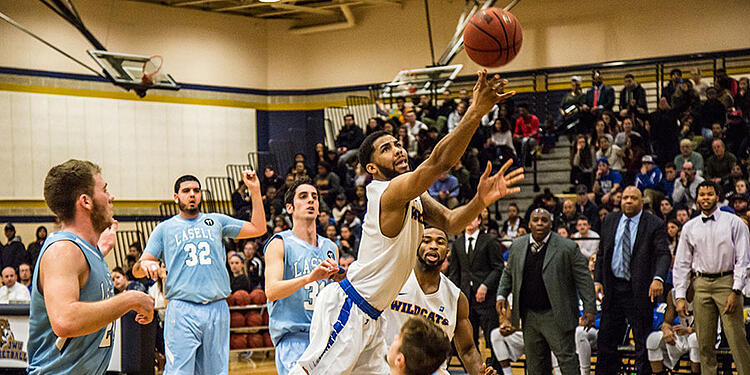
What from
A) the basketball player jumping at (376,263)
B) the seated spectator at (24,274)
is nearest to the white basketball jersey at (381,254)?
the basketball player jumping at (376,263)

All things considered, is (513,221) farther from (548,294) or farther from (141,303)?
(141,303)

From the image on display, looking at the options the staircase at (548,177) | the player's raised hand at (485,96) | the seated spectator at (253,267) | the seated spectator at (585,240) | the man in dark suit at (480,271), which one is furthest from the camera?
the staircase at (548,177)

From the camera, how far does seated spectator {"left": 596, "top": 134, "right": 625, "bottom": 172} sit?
1451 centimetres

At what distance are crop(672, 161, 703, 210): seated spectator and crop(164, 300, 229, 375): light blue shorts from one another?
850 cm

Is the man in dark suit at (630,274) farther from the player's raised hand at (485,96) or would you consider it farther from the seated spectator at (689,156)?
the player's raised hand at (485,96)

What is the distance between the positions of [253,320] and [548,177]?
23.6 feet

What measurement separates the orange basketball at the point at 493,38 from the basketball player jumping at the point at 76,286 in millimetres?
2683

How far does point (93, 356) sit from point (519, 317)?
18.8 ft

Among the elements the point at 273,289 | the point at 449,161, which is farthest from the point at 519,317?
the point at 449,161

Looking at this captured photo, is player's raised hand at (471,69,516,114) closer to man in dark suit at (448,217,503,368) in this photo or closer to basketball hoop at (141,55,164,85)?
man in dark suit at (448,217,503,368)

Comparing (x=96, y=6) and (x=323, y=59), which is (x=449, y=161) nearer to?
(x=96, y=6)

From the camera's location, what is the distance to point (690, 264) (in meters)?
8.84

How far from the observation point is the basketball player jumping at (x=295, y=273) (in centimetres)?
589

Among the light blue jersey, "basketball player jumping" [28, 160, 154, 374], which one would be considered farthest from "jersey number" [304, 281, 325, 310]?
the light blue jersey
